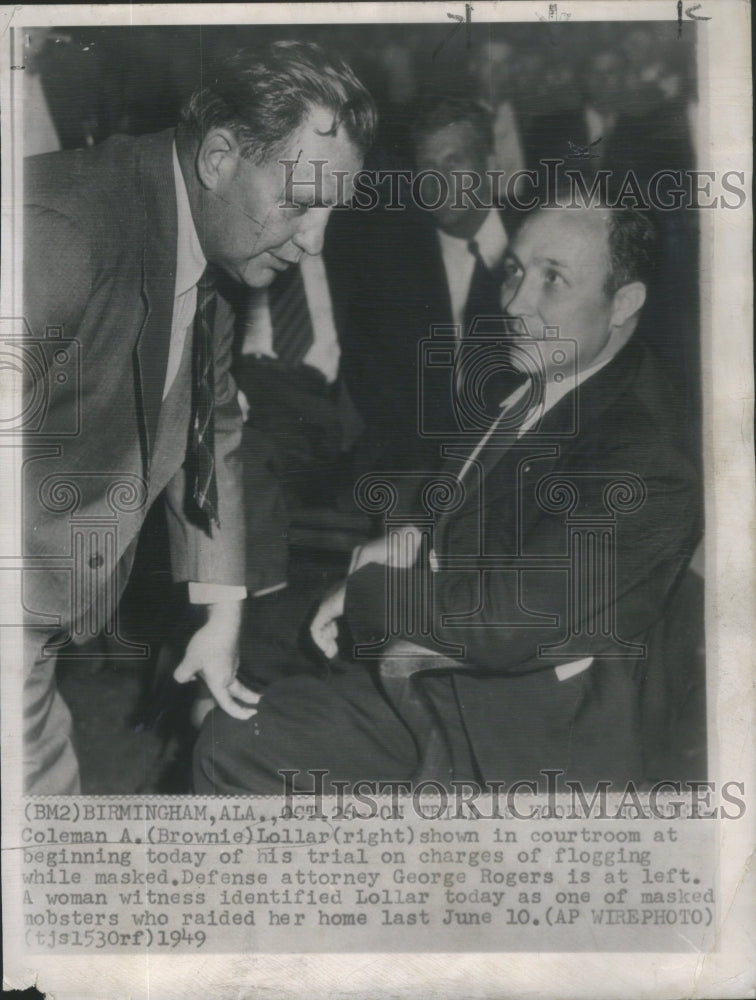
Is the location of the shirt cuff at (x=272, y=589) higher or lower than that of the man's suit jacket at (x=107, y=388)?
lower

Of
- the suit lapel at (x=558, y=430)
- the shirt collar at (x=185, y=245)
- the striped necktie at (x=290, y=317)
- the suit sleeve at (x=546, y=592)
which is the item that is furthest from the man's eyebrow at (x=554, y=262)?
the shirt collar at (x=185, y=245)

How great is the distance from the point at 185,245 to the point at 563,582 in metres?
1.27

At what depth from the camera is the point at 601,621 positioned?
194 centimetres

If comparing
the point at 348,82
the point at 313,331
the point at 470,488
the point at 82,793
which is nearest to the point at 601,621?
the point at 470,488

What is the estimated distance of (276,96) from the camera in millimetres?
1956

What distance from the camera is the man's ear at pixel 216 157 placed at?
77.3 inches

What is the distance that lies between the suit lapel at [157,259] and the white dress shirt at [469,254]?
0.69m

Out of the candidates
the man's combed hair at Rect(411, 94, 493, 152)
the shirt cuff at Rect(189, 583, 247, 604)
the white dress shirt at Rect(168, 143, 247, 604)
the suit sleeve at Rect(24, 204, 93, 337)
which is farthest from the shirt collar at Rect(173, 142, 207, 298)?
the shirt cuff at Rect(189, 583, 247, 604)

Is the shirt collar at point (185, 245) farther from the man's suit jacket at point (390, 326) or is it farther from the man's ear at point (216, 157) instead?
the man's suit jacket at point (390, 326)

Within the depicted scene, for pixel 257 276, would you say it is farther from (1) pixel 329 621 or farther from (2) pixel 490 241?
(1) pixel 329 621

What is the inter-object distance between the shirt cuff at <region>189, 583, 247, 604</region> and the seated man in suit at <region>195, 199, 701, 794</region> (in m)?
0.21

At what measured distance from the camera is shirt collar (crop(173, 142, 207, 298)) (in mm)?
1970

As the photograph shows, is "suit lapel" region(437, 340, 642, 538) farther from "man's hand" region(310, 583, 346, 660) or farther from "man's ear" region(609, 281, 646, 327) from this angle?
"man's hand" region(310, 583, 346, 660)

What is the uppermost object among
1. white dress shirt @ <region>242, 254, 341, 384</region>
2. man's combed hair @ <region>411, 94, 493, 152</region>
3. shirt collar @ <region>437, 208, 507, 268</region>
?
man's combed hair @ <region>411, 94, 493, 152</region>
